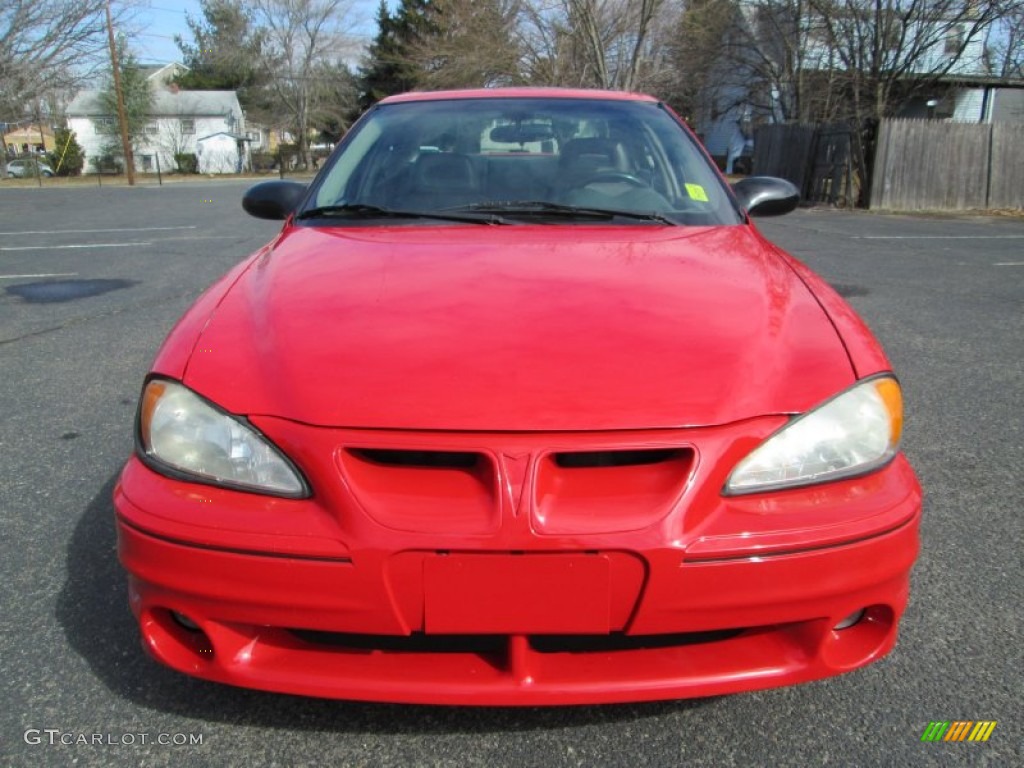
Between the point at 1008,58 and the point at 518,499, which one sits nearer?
the point at 518,499

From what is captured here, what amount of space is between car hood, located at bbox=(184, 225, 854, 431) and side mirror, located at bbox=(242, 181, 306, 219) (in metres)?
0.95

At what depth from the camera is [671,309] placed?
1784mm

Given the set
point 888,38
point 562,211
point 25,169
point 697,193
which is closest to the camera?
point 562,211

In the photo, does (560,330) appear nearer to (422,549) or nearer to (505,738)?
(422,549)

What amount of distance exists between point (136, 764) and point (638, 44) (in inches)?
964

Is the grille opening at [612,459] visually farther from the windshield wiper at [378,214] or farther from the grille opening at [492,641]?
the windshield wiper at [378,214]

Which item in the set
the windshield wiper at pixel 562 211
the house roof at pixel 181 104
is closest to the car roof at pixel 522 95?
the windshield wiper at pixel 562 211

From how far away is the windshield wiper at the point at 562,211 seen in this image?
8.12 ft

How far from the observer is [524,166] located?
273 centimetres

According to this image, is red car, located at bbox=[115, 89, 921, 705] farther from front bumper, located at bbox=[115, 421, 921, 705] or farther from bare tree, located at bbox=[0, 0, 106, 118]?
bare tree, located at bbox=[0, 0, 106, 118]

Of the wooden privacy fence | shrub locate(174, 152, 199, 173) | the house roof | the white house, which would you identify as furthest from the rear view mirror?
the house roof

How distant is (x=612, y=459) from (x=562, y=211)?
3.93ft

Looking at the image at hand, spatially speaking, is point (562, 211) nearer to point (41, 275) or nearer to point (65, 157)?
point (41, 275)

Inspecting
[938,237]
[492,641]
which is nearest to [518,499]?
[492,641]
